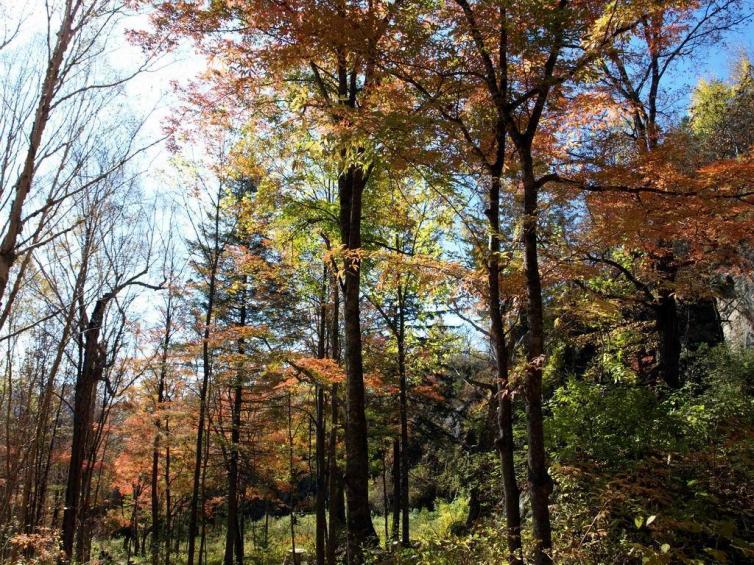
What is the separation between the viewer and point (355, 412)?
24.0 feet

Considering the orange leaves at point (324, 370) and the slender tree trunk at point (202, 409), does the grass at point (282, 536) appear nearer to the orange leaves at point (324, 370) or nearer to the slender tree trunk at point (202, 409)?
the slender tree trunk at point (202, 409)

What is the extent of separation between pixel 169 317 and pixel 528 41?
13.5 meters

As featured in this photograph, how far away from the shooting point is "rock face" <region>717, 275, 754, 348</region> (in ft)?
42.8

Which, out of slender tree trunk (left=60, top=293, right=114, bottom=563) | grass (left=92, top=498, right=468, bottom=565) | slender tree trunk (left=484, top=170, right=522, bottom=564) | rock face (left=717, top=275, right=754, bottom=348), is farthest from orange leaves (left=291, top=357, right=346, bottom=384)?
rock face (left=717, top=275, right=754, bottom=348)

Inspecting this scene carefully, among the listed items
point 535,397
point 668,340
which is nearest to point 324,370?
point 535,397

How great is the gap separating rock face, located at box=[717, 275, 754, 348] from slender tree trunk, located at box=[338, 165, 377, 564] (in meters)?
10.8

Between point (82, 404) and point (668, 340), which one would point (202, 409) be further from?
point (668, 340)

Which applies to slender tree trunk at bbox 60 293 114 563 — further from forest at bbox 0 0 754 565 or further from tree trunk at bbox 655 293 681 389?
tree trunk at bbox 655 293 681 389

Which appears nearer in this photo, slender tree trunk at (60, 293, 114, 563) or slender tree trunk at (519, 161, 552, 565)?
slender tree trunk at (519, 161, 552, 565)

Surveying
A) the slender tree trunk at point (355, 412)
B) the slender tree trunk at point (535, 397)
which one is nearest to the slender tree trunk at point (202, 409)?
the slender tree trunk at point (355, 412)

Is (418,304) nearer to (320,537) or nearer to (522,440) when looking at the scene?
(522,440)

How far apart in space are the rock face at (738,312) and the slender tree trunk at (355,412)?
1080 cm

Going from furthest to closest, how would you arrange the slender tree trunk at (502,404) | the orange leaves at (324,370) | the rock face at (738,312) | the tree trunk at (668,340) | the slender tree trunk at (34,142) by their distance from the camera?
the rock face at (738,312), the tree trunk at (668,340), the orange leaves at (324,370), the slender tree trunk at (502,404), the slender tree trunk at (34,142)

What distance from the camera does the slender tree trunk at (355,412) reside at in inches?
266
